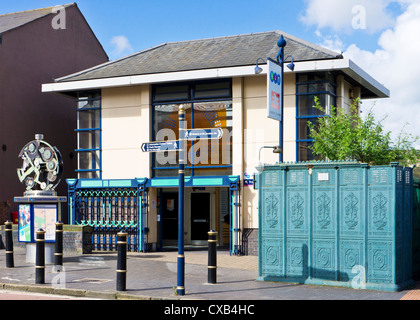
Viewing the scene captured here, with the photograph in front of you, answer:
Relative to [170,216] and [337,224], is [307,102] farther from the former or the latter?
[170,216]

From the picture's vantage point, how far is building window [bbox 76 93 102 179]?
20891mm

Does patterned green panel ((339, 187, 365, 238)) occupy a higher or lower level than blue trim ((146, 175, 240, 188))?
lower

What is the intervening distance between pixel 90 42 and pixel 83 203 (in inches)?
402

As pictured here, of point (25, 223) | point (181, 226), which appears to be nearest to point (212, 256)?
point (181, 226)

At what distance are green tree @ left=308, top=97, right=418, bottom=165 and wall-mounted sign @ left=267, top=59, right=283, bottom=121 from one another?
Result: 63.4 inches

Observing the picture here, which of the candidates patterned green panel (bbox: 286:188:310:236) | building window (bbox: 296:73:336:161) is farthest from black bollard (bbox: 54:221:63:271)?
building window (bbox: 296:73:336:161)

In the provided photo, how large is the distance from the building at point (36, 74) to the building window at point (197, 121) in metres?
6.39

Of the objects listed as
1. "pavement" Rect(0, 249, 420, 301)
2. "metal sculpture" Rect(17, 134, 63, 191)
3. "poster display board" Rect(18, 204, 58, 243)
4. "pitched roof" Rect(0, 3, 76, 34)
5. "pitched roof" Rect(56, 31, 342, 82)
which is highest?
"pitched roof" Rect(0, 3, 76, 34)

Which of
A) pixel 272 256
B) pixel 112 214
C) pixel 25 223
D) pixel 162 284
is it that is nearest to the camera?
pixel 162 284

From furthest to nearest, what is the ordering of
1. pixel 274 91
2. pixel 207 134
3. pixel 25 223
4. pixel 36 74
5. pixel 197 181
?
pixel 36 74 < pixel 197 181 < pixel 207 134 < pixel 25 223 < pixel 274 91

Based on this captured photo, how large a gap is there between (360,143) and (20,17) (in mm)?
17313

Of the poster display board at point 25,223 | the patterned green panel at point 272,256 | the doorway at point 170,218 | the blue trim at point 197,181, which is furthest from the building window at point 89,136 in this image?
the patterned green panel at point 272,256

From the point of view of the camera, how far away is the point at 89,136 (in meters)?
21.2

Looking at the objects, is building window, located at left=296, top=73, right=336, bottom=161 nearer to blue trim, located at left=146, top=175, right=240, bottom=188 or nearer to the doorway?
blue trim, located at left=146, top=175, right=240, bottom=188
